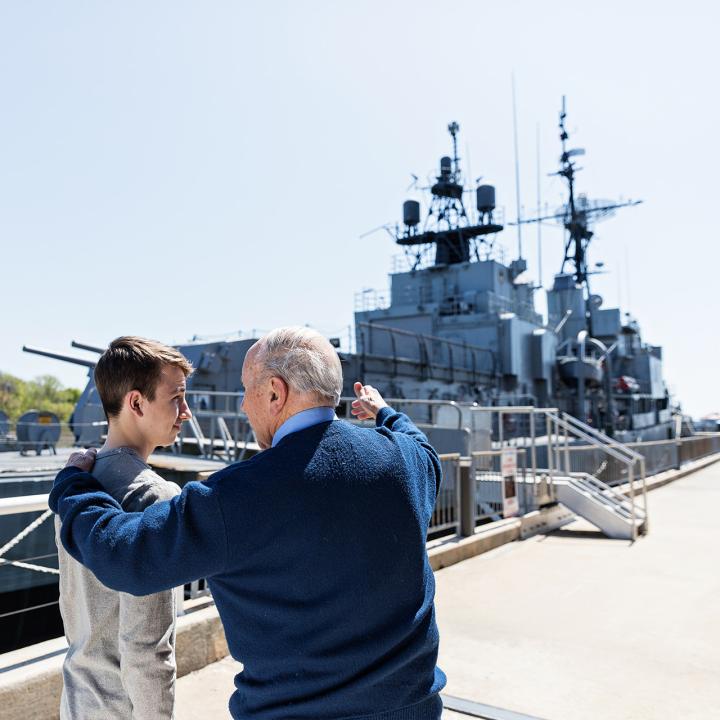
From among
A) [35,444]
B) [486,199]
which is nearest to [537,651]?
[35,444]

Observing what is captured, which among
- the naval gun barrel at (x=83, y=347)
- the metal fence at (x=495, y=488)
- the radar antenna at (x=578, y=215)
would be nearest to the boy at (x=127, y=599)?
the metal fence at (x=495, y=488)

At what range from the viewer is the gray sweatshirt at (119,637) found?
62.4 inches

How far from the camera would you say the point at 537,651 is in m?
4.11

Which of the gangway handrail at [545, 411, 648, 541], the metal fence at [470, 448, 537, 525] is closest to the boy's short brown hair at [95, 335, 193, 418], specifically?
the metal fence at [470, 448, 537, 525]

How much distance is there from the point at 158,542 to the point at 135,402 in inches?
19.9

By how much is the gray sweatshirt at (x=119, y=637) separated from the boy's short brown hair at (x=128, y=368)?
0.16 m

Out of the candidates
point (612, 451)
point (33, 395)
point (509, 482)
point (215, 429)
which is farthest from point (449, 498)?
point (33, 395)

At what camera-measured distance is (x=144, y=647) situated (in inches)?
62.7

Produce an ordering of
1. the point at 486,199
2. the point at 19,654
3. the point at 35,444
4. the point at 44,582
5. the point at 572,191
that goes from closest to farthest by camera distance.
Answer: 1. the point at 19,654
2. the point at 44,582
3. the point at 35,444
4. the point at 486,199
5. the point at 572,191

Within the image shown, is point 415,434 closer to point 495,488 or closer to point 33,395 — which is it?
point 495,488

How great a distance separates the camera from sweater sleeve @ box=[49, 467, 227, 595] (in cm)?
132

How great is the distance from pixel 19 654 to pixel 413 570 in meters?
2.58

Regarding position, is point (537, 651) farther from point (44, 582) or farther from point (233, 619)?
point (44, 582)

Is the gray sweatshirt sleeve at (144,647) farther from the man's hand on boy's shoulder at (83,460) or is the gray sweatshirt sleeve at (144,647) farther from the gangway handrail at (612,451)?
the gangway handrail at (612,451)
